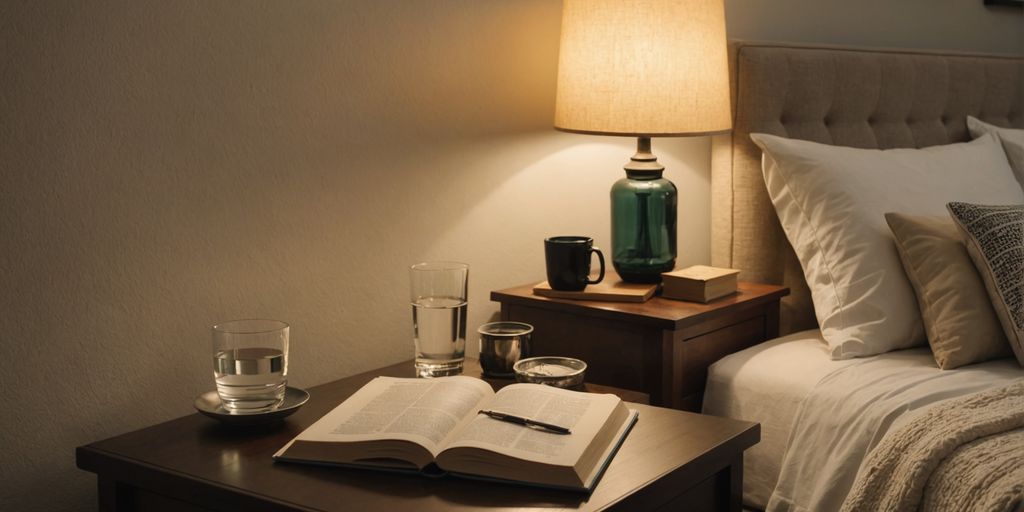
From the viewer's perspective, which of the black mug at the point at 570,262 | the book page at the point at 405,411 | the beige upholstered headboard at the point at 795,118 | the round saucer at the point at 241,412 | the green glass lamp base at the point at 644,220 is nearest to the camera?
the book page at the point at 405,411

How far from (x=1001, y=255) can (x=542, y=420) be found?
1.02 metres

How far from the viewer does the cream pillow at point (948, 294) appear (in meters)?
1.88

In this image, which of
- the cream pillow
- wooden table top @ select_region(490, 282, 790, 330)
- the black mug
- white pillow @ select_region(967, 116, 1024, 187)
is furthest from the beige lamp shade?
white pillow @ select_region(967, 116, 1024, 187)

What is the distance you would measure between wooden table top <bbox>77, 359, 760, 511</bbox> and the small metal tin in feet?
0.49

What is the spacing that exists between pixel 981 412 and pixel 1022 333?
385 millimetres

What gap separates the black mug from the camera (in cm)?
197

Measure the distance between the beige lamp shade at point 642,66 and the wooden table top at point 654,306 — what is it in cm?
33

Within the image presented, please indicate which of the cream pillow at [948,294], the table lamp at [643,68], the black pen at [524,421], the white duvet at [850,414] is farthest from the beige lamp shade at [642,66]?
the black pen at [524,421]

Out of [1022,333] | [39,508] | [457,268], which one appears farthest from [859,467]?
[39,508]

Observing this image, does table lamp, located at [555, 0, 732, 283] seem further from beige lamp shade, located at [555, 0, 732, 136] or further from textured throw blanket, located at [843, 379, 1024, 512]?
textured throw blanket, located at [843, 379, 1024, 512]

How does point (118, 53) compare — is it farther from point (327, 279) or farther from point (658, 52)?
point (658, 52)

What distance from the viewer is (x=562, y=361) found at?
1.68m

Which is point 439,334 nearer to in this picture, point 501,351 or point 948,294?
point 501,351

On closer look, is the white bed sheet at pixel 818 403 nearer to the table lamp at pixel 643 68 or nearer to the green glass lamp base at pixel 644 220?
the green glass lamp base at pixel 644 220
